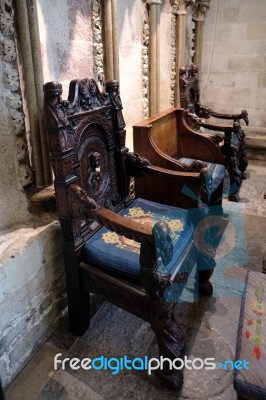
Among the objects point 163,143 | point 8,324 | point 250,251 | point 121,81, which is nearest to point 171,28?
point 121,81

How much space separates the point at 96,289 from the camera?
148cm

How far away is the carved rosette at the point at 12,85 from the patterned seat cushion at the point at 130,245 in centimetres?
53

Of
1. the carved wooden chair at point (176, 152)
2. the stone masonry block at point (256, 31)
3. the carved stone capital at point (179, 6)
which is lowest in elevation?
the carved wooden chair at point (176, 152)

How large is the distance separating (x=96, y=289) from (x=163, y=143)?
1.47 m

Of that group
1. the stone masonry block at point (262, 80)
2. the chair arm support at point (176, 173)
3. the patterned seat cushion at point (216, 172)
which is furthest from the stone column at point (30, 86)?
the stone masonry block at point (262, 80)

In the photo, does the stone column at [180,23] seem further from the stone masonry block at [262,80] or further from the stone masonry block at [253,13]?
the stone masonry block at [262,80]

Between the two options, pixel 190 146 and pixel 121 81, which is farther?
pixel 190 146

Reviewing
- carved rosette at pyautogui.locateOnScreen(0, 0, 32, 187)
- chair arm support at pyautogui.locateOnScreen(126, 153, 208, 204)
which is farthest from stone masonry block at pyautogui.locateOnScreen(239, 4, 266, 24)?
carved rosette at pyautogui.locateOnScreen(0, 0, 32, 187)

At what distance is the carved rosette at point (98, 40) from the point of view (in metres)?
2.10

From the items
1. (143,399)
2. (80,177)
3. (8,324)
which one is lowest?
(143,399)

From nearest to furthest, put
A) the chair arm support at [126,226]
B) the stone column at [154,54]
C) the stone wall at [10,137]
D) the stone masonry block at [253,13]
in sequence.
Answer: the chair arm support at [126,226]
the stone wall at [10,137]
the stone column at [154,54]
the stone masonry block at [253,13]

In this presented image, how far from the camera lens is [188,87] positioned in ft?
10.2

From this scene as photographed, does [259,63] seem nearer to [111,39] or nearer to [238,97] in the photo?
[238,97]

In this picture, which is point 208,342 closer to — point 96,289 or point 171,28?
point 96,289
